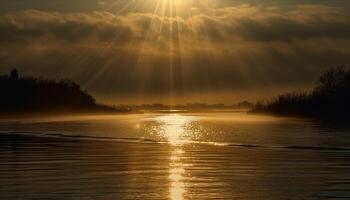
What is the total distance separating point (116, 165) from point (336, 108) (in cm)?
8027

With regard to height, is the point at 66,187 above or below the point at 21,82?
below

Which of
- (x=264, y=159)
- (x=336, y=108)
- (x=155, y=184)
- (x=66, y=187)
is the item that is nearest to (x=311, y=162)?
(x=264, y=159)

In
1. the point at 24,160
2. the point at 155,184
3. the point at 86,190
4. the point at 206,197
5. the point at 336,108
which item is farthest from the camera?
the point at 336,108

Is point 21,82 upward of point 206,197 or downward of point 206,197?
upward

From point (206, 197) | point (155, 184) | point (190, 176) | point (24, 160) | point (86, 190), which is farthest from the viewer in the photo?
point (24, 160)

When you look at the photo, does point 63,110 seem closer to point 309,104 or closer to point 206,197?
point 309,104

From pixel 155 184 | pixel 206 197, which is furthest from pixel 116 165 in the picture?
pixel 206 197

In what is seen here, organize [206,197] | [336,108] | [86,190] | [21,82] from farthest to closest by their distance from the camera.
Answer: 1. [21,82]
2. [336,108]
3. [86,190]
4. [206,197]

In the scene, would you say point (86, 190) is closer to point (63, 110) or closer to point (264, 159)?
point (264, 159)

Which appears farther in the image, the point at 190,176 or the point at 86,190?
the point at 190,176

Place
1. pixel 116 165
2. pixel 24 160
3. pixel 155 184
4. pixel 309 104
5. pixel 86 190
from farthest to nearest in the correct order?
pixel 309 104, pixel 24 160, pixel 116 165, pixel 155 184, pixel 86 190

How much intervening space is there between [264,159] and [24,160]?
10216mm

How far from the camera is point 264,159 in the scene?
102ft

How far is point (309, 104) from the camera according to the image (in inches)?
4355
